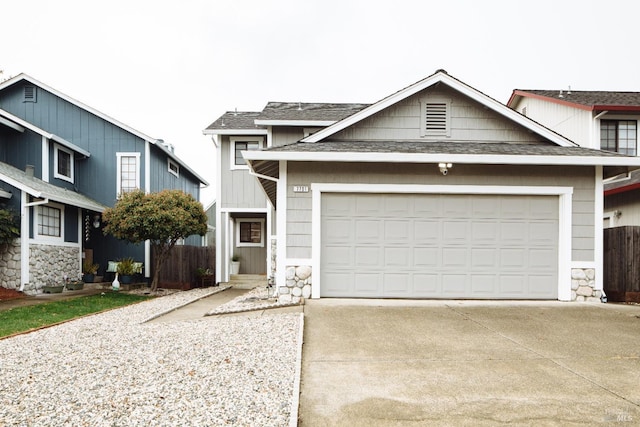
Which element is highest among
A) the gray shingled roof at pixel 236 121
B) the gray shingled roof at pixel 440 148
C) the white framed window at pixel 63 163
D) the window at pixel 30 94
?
the window at pixel 30 94

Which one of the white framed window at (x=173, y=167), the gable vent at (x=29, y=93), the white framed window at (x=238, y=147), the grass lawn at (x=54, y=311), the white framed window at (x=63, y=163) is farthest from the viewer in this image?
the white framed window at (x=173, y=167)

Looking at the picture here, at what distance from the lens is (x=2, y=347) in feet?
21.5

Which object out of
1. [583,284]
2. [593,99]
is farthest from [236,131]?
[593,99]

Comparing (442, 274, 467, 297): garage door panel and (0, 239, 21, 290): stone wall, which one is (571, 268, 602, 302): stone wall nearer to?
(442, 274, 467, 297): garage door panel

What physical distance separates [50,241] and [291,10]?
1238 cm

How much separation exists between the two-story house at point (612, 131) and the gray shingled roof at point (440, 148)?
4279mm

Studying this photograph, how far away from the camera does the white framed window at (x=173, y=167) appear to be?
20297 millimetres

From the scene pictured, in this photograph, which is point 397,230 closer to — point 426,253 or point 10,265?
point 426,253

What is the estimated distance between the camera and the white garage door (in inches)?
372

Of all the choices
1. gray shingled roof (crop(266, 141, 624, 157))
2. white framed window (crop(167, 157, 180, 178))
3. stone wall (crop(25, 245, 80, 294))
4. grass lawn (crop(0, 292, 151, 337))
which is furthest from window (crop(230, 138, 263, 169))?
gray shingled roof (crop(266, 141, 624, 157))

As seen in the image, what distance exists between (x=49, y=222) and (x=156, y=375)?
11.7m

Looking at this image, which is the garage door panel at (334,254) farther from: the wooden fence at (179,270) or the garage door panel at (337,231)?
the wooden fence at (179,270)

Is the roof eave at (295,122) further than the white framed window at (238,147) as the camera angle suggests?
No

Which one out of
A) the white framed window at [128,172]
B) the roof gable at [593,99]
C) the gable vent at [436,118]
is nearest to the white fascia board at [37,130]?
the white framed window at [128,172]
